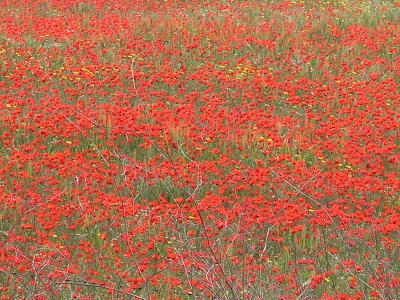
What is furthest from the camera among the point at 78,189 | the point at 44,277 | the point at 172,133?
the point at 172,133

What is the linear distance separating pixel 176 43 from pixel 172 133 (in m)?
4.12

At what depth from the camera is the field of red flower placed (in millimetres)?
5105

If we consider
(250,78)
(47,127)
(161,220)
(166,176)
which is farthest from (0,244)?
(250,78)

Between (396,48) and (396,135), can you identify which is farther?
(396,48)


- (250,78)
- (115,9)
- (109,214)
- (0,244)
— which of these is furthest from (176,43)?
(0,244)

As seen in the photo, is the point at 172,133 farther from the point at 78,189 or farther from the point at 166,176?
the point at 78,189

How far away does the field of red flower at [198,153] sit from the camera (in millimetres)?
5105

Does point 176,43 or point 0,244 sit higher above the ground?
point 0,244

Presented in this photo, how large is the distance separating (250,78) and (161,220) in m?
4.65

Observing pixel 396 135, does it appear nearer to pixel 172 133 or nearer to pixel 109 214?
pixel 172 133

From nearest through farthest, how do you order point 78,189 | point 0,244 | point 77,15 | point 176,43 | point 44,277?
1. point 44,277
2. point 0,244
3. point 78,189
4. point 176,43
5. point 77,15

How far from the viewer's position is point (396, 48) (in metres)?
12.0

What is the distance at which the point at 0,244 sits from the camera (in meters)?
5.47

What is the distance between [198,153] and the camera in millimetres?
7816
